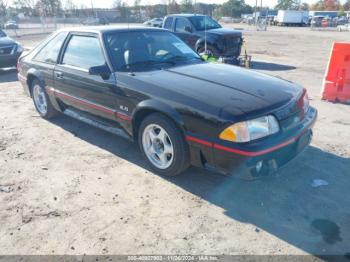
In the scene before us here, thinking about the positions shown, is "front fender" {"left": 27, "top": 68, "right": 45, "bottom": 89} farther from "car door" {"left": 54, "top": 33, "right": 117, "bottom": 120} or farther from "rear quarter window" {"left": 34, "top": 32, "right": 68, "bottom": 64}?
"car door" {"left": 54, "top": 33, "right": 117, "bottom": 120}

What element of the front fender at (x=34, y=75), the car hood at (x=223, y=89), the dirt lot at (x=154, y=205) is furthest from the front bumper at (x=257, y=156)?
the front fender at (x=34, y=75)

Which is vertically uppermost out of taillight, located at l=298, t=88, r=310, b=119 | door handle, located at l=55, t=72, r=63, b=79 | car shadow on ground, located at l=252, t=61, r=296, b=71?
door handle, located at l=55, t=72, r=63, b=79

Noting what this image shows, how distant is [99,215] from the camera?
3.18 metres

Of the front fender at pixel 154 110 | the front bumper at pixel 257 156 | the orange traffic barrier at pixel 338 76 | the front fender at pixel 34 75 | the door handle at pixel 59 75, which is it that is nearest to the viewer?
the front bumper at pixel 257 156

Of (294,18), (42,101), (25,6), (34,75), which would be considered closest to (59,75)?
(34,75)

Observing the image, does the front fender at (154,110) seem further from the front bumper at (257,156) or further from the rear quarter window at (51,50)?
the rear quarter window at (51,50)

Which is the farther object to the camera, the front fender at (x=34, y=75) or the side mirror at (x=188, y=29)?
the side mirror at (x=188, y=29)

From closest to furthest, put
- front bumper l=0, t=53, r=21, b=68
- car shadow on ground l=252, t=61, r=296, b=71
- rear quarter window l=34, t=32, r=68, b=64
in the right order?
rear quarter window l=34, t=32, r=68, b=64 → front bumper l=0, t=53, r=21, b=68 → car shadow on ground l=252, t=61, r=296, b=71

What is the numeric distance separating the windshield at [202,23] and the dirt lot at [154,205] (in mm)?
8051

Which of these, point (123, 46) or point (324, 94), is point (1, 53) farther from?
point (324, 94)

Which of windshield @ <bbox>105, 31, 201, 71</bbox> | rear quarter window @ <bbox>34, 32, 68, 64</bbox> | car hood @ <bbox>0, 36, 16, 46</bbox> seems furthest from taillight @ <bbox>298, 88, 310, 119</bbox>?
car hood @ <bbox>0, 36, 16, 46</bbox>

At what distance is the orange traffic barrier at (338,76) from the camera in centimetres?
650

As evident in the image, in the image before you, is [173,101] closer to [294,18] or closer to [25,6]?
[294,18]

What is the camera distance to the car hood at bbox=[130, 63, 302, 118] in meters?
3.12
